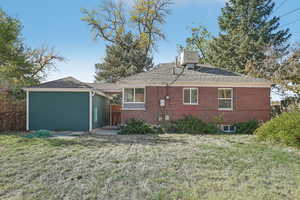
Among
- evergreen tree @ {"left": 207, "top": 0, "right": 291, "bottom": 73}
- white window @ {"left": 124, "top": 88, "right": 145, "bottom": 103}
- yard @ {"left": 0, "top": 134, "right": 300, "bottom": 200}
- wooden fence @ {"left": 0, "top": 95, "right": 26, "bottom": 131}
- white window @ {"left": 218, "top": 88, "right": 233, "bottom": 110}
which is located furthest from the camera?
evergreen tree @ {"left": 207, "top": 0, "right": 291, "bottom": 73}

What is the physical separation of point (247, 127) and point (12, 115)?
14.1m

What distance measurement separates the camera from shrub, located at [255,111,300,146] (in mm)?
8039

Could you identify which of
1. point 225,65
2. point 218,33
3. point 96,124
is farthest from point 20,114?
point 218,33

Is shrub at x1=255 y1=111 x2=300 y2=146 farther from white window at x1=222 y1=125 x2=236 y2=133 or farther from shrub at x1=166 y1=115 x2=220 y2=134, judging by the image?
white window at x1=222 y1=125 x2=236 y2=133

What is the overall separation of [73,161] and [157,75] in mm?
9905

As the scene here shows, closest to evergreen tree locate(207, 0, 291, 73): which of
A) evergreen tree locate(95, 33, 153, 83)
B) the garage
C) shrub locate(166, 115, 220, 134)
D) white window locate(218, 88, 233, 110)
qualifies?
evergreen tree locate(95, 33, 153, 83)

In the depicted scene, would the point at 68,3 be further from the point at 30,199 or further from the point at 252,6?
the point at 252,6

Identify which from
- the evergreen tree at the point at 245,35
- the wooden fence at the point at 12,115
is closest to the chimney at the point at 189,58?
the evergreen tree at the point at 245,35

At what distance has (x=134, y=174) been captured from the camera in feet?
15.4

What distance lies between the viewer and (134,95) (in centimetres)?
1402

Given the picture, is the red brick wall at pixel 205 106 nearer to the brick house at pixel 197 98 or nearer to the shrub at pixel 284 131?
the brick house at pixel 197 98

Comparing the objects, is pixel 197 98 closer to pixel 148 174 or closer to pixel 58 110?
pixel 58 110

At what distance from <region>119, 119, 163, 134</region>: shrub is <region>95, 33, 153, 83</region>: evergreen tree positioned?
611 inches

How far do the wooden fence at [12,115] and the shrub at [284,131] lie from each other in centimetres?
1311
